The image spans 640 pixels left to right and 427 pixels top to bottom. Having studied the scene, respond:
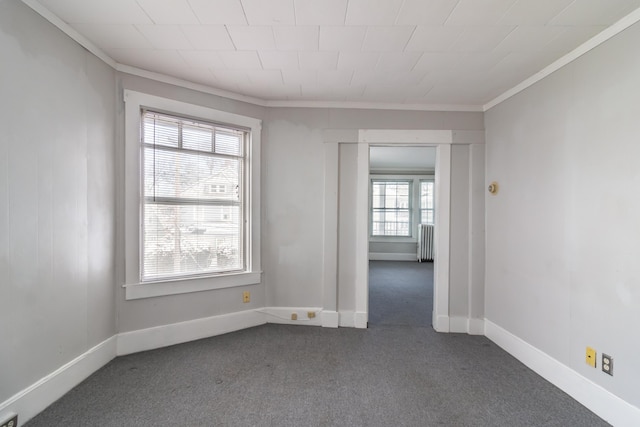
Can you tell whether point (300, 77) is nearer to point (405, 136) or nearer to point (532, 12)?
point (405, 136)

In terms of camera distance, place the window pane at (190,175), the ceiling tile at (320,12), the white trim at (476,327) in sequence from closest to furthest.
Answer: the ceiling tile at (320,12), the window pane at (190,175), the white trim at (476,327)

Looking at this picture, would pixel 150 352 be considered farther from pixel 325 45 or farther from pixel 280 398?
pixel 325 45

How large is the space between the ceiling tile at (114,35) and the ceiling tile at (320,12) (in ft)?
3.85

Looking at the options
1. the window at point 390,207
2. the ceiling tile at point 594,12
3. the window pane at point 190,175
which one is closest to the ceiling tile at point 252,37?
the window pane at point 190,175

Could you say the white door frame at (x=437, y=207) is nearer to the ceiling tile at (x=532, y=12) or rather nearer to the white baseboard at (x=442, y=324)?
the white baseboard at (x=442, y=324)

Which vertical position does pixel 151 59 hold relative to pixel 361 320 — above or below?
above

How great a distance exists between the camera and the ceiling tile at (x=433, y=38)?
1.91m

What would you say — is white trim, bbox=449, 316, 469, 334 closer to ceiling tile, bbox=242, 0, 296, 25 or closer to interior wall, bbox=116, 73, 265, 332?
interior wall, bbox=116, 73, 265, 332

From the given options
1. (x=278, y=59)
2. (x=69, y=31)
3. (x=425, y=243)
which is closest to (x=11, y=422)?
(x=69, y=31)

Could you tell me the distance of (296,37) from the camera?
2029 millimetres

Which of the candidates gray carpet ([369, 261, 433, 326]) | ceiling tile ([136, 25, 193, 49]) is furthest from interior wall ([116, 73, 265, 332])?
gray carpet ([369, 261, 433, 326])

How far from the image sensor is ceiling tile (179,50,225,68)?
7.44 ft

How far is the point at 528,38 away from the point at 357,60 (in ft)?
3.91

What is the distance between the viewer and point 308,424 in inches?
68.6
